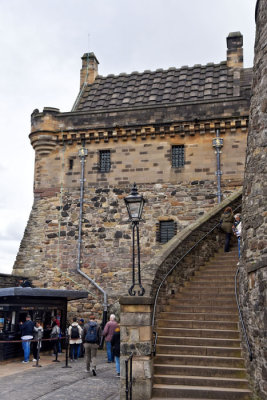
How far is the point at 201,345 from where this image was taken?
8797 mm

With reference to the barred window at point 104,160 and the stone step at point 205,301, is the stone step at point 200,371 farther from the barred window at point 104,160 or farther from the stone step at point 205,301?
the barred window at point 104,160

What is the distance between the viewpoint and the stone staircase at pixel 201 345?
766 cm

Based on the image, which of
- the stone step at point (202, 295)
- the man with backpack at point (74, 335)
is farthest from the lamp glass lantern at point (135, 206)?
the man with backpack at point (74, 335)

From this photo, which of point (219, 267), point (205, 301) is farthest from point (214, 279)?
point (205, 301)

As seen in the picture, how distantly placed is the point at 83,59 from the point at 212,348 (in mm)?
17322

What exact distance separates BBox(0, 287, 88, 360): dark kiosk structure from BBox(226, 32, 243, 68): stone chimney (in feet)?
40.8

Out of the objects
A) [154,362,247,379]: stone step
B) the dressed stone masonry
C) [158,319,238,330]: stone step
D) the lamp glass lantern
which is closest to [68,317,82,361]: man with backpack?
[158,319,238,330]: stone step

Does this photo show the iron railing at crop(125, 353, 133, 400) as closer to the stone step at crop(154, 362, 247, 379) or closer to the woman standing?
the stone step at crop(154, 362, 247, 379)

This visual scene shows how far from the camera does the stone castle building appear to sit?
56.0ft

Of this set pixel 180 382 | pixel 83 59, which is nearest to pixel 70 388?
pixel 180 382

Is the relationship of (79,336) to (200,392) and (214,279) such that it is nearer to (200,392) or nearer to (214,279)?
(214,279)

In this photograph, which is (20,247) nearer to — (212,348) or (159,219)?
(159,219)

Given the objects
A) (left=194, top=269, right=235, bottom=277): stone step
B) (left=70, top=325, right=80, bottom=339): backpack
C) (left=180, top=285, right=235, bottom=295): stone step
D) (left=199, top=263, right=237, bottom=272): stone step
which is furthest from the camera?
(left=70, top=325, right=80, bottom=339): backpack

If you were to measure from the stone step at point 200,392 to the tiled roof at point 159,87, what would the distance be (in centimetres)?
1301
